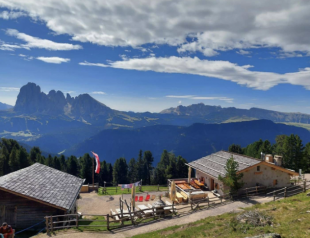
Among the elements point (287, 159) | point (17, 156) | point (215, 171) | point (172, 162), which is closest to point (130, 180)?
point (172, 162)

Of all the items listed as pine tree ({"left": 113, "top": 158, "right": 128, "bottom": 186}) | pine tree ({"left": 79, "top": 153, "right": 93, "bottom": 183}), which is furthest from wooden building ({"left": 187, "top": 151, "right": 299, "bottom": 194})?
pine tree ({"left": 113, "top": 158, "right": 128, "bottom": 186})

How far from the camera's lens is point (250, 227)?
45.2 feet

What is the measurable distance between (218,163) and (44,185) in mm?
23901

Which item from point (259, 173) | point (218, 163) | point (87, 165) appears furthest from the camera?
point (87, 165)

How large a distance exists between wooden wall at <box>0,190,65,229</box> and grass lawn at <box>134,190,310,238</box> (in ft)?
30.2

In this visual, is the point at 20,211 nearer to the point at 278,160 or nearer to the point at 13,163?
the point at 278,160

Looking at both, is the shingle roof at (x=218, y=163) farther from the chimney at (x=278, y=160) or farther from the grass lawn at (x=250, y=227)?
the grass lawn at (x=250, y=227)

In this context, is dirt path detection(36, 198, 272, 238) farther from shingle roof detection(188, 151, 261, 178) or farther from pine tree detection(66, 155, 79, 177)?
pine tree detection(66, 155, 79, 177)

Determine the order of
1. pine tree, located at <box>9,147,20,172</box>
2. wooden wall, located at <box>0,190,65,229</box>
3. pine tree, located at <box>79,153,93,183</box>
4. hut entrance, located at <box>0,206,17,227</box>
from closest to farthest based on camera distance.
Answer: hut entrance, located at <box>0,206,17,227</box> → wooden wall, located at <box>0,190,65,229</box> → pine tree, located at <box>9,147,20,172</box> → pine tree, located at <box>79,153,93,183</box>

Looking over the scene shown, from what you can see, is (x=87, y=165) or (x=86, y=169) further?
(x=87, y=165)

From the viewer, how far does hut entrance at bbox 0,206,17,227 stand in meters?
18.2

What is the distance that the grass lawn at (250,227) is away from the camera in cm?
1248

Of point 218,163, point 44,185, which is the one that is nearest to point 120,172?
point 218,163

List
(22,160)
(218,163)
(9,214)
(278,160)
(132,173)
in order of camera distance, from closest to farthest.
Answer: (9,214) → (278,160) → (218,163) → (22,160) → (132,173)
